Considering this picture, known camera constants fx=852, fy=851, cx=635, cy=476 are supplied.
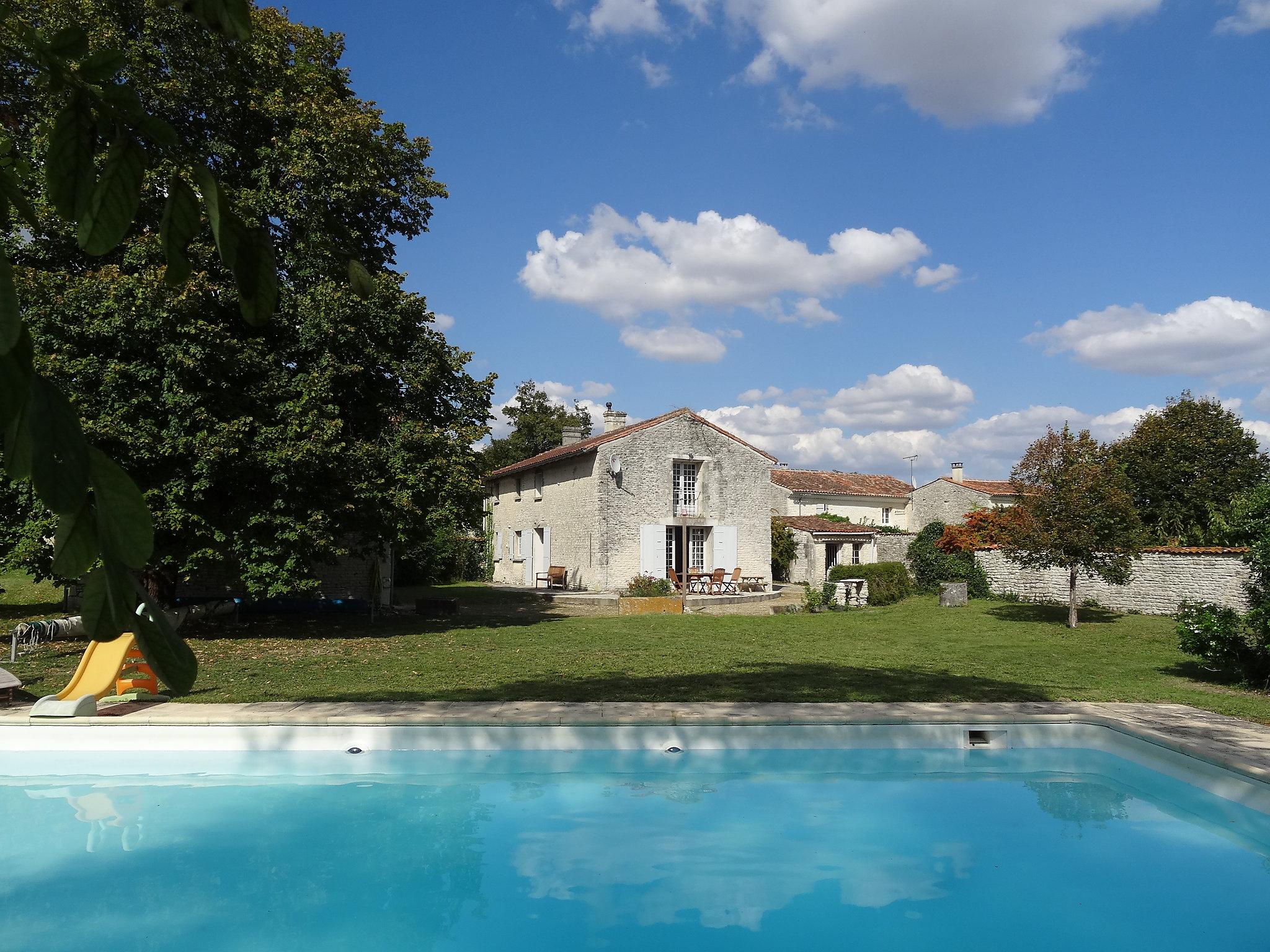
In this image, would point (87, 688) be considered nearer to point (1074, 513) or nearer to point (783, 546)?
point (1074, 513)

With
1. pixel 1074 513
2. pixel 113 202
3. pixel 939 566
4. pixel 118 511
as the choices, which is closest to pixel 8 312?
pixel 118 511

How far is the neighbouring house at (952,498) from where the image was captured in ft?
143

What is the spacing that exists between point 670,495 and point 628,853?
2151 centimetres

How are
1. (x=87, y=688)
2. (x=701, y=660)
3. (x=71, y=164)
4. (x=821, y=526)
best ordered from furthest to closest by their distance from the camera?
(x=821, y=526) → (x=701, y=660) → (x=87, y=688) → (x=71, y=164)

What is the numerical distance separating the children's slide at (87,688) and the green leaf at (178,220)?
805cm

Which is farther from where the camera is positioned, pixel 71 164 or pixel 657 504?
pixel 657 504

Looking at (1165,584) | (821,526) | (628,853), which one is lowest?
(628,853)

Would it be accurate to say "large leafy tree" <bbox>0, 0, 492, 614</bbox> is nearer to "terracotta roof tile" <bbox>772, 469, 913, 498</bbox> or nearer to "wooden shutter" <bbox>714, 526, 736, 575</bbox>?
"wooden shutter" <bbox>714, 526, 736, 575</bbox>

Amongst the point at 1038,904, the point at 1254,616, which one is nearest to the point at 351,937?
the point at 1038,904

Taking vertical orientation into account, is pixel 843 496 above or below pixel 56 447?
above

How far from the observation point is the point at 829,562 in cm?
3306

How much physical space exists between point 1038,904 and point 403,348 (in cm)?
1565

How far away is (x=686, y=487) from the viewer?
2853 centimetres

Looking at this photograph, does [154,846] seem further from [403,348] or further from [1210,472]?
[1210,472]
